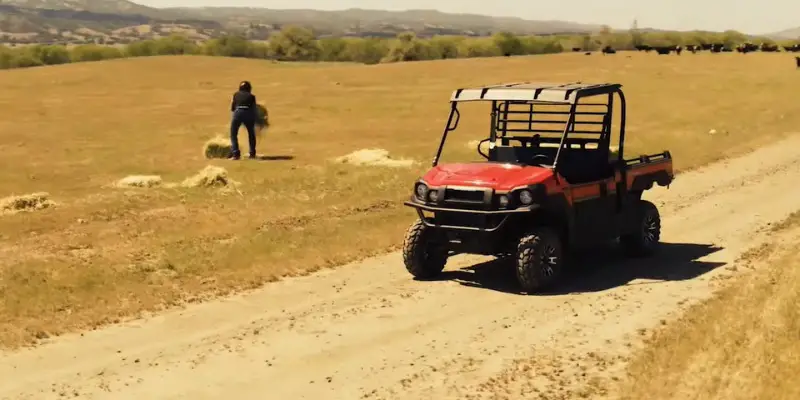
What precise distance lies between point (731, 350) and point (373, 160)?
596 inches

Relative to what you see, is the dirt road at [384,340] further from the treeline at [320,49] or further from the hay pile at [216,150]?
the treeline at [320,49]

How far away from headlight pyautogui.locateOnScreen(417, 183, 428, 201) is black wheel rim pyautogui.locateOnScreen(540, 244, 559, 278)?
1.62 m

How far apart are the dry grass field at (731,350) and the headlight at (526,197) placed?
2.18 m

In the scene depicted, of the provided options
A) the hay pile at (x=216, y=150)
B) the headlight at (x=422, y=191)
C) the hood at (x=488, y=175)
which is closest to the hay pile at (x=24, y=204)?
the hay pile at (x=216, y=150)

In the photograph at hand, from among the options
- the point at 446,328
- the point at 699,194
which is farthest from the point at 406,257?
the point at 699,194

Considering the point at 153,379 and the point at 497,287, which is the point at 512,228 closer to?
the point at 497,287

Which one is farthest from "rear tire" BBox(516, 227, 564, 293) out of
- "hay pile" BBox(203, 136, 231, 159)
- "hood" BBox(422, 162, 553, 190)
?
Answer: "hay pile" BBox(203, 136, 231, 159)

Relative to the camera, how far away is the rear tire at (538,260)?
36.8 ft

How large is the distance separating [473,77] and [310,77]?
10.3 m

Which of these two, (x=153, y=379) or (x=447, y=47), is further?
(x=447, y=47)

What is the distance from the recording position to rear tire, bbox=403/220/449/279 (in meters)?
12.1

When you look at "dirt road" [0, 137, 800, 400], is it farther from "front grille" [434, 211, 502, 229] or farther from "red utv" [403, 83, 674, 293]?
"front grille" [434, 211, 502, 229]

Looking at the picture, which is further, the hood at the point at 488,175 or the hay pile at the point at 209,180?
the hay pile at the point at 209,180

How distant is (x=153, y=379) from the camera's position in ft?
28.3
